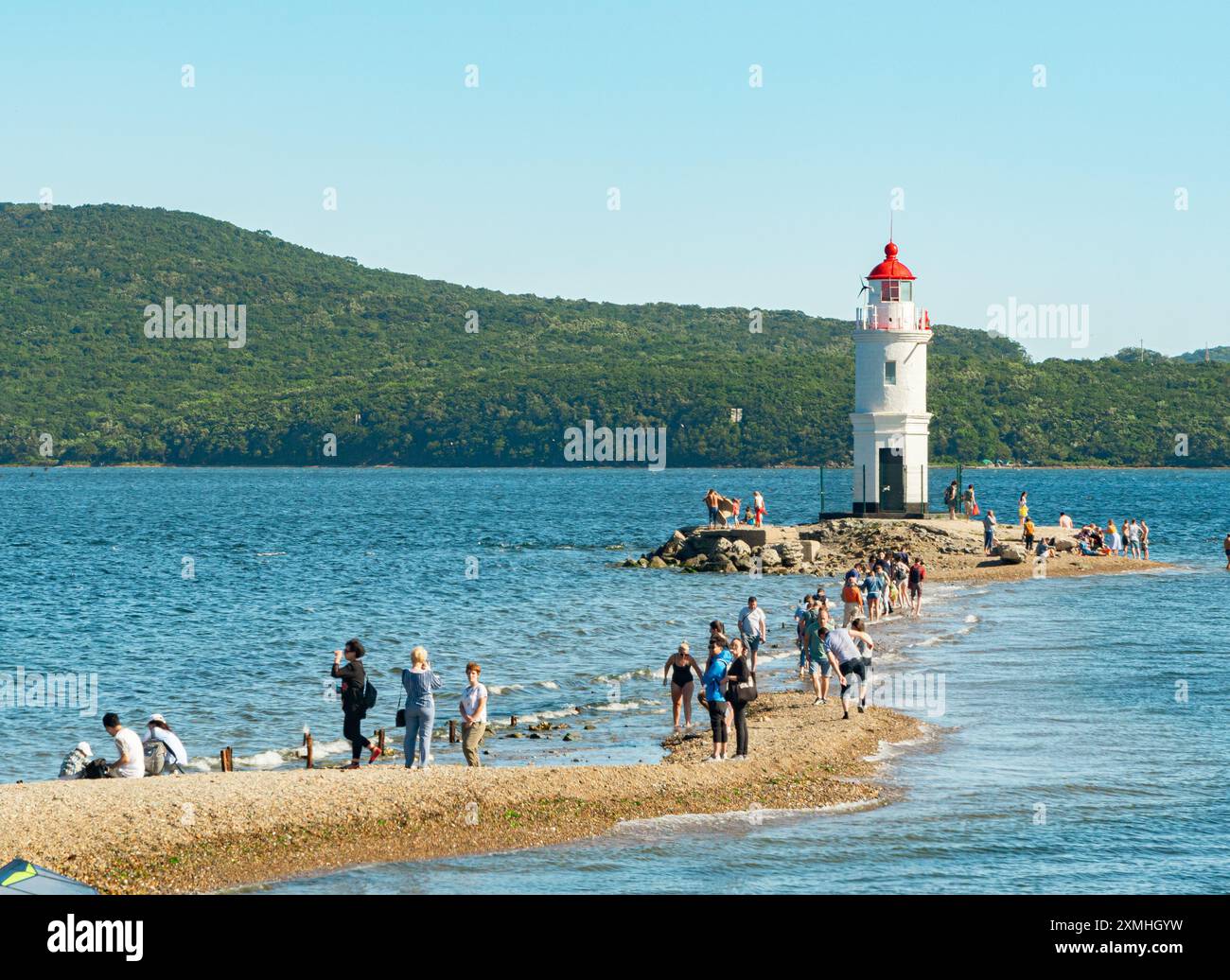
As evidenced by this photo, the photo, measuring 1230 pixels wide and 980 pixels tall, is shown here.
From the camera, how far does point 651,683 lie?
3198 centimetres

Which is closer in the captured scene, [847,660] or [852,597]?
[847,660]

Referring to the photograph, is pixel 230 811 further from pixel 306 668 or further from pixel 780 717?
pixel 306 668

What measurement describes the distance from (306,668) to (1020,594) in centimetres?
2476

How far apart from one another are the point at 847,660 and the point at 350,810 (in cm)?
1038

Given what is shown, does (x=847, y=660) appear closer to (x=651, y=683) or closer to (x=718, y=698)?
(x=718, y=698)

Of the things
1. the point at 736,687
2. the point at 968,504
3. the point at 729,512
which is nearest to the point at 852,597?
the point at 736,687

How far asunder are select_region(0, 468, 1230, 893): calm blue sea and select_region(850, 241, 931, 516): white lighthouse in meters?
4.38

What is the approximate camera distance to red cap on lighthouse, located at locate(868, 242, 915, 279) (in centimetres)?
5881

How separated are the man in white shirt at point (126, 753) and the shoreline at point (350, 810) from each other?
24.7 inches

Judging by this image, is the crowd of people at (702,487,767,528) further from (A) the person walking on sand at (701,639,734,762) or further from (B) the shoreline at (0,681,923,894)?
(B) the shoreline at (0,681,923,894)

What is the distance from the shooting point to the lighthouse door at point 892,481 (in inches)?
2331

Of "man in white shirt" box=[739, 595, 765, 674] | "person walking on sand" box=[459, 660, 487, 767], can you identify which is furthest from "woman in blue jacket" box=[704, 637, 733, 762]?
"man in white shirt" box=[739, 595, 765, 674]

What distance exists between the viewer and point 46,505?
131 m

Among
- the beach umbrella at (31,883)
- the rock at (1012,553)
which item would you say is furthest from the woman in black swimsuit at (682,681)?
the rock at (1012,553)
